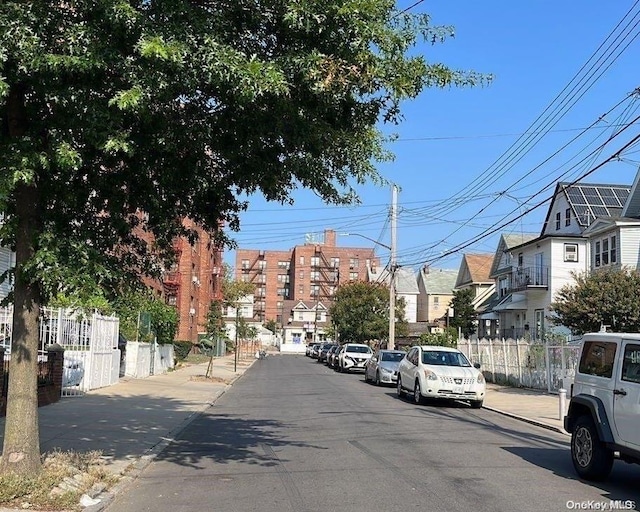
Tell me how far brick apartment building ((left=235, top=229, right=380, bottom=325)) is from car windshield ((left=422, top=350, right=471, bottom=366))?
358 feet

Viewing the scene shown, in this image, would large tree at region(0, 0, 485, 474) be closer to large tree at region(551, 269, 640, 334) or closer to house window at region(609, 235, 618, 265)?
large tree at region(551, 269, 640, 334)

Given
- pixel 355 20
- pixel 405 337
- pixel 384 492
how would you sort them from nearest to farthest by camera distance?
1. pixel 355 20
2. pixel 384 492
3. pixel 405 337

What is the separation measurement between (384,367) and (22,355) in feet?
69.8

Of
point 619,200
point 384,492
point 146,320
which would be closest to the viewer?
point 384,492

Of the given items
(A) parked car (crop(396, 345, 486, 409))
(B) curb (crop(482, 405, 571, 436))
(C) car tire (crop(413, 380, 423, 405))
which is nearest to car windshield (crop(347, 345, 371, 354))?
(A) parked car (crop(396, 345, 486, 409))

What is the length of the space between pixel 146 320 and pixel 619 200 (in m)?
28.8

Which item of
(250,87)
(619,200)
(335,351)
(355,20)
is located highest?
(619,200)

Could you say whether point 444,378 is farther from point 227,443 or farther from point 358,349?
point 358,349

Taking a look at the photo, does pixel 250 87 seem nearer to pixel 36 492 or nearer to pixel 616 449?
pixel 36 492

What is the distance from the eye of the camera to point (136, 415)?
1478cm

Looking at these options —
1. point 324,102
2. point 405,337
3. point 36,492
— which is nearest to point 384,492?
point 36,492

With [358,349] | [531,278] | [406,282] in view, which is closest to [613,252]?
[531,278]

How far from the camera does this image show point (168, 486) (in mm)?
8219

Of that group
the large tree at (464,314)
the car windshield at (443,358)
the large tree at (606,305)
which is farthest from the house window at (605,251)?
the large tree at (464,314)
